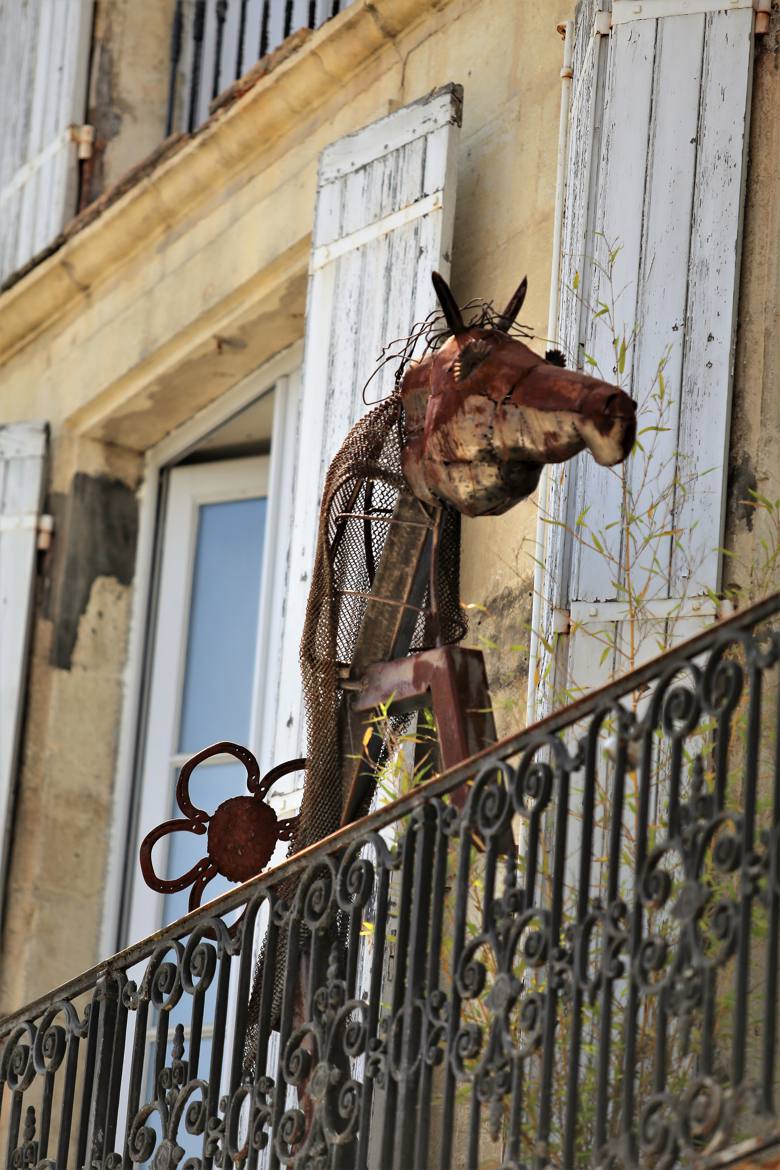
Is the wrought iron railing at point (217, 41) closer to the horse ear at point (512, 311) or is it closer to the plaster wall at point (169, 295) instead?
the plaster wall at point (169, 295)

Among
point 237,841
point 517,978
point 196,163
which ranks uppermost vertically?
point 196,163

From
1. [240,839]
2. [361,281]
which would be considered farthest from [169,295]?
[240,839]

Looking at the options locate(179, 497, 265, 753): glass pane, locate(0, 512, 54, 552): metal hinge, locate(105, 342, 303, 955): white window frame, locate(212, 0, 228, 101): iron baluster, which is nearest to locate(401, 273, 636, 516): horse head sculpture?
locate(105, 342, 303, 955): white window frame

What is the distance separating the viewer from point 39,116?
9.62 m

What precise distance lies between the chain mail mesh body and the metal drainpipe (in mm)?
563

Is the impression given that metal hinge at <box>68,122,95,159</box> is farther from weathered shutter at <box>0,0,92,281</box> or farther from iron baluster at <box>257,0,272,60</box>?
iron baluster at <box>257,0,272,60</box>

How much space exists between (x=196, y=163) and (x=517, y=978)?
4.39 m

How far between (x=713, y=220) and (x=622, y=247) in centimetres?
24

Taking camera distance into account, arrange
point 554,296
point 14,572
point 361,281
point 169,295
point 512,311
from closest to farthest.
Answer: point 512,311, point 554,296, point 361,281, point 169,295, point 14,572

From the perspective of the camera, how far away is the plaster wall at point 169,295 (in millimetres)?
6781

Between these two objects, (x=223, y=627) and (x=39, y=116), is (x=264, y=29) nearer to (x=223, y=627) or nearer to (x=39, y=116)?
(x=39, y=116)

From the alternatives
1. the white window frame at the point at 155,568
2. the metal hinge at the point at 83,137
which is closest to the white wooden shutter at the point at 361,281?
the white window frame at the point at 155,568

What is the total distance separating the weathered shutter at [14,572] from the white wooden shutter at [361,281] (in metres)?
2.01

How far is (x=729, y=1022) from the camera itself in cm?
488
